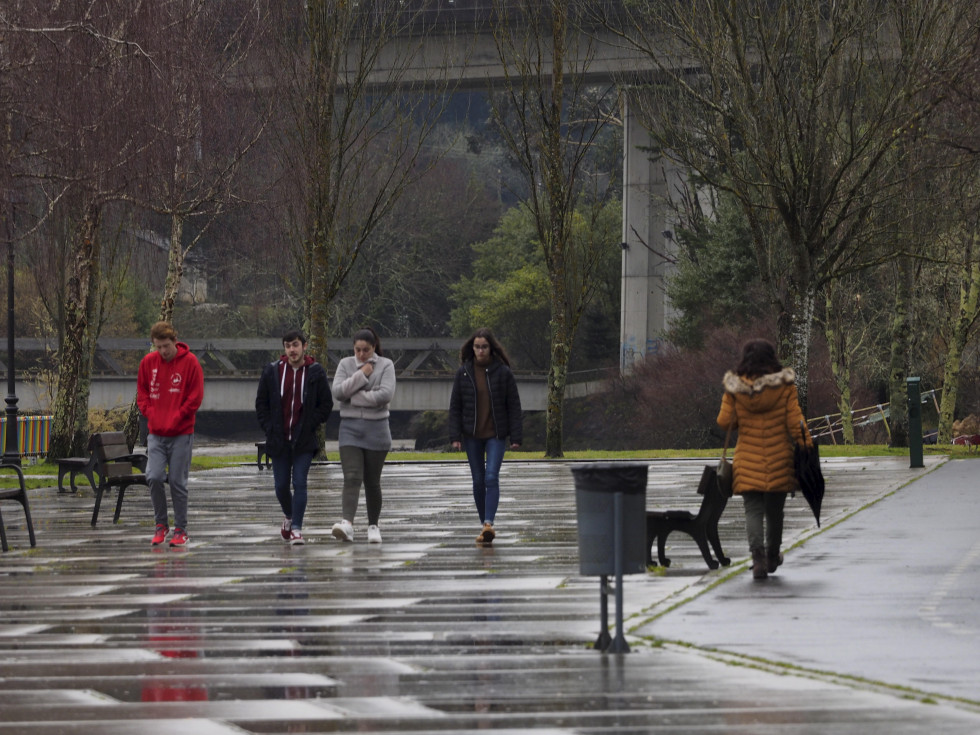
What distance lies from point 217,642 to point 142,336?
230ft

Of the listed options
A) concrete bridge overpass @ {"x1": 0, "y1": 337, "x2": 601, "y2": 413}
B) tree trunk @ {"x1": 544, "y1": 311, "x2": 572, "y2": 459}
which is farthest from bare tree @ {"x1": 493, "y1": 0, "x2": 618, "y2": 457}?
concrete bridge overpass @ {"x1": 0, "y1": 337, "x2": 601, "y2": 413}

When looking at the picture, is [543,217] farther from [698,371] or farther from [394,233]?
[394,233]

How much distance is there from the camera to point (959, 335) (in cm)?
3781

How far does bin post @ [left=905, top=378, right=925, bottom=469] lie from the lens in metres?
25.5

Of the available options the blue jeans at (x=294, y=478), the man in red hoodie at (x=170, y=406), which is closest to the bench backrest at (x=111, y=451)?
the man in red hoodie at (x=170, y=406)

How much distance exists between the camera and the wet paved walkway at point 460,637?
6961 mm

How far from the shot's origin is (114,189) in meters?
21.6

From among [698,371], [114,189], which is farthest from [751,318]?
[114,189]

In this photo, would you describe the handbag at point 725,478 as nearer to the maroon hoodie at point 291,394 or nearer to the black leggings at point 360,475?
the black leggings at point 360,475

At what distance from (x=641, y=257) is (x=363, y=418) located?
49.6 m

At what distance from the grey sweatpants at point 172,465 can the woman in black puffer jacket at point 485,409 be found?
2451mm

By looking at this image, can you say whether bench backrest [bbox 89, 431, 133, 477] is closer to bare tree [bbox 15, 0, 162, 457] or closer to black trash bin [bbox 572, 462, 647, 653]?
bare tree [bbox 15, 0, 162, 457]

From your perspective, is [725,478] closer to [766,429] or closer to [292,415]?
[766,429]

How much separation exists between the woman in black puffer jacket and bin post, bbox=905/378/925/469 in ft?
41.1
